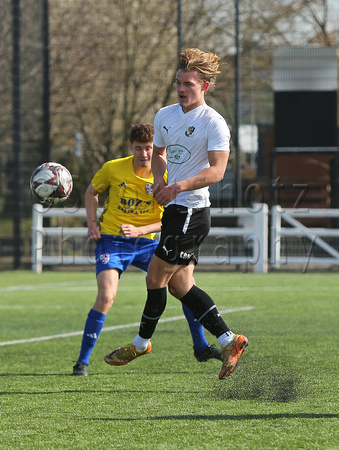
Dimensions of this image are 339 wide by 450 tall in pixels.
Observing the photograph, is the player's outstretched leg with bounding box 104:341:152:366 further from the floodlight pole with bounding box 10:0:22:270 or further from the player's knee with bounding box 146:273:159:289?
the floodlight pole with bounding box 10:0:22:270

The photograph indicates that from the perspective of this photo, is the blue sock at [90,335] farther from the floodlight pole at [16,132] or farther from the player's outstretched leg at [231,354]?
the floodlight pole at [16,132]

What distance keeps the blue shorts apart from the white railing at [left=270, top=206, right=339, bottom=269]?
927cm

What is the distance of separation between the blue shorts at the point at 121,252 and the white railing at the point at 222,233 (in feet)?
30.1

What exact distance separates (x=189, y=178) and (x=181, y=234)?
1.25 ft

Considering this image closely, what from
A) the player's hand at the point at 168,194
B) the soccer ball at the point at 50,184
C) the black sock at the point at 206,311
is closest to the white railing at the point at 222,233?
the soccer ball at the point at 50,184

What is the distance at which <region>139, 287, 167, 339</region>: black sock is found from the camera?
495 centimetres

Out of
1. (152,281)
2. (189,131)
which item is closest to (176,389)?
(152,281)

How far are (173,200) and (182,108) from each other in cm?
60

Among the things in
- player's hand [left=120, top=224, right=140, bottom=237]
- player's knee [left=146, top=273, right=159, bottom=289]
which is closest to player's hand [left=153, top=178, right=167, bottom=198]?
player's knee [left=146, top=273, right=159, bottom=289]

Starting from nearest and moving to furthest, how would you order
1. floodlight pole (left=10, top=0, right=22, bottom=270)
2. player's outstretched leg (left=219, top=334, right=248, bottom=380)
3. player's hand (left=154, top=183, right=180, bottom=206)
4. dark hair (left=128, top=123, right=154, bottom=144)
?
player's hand (left=154, top=183, right=180, bottom=206), player's outstretched leg (left=219, top=334, right=248, bottom=380), dark hair (left=128, top=123, right=154, bottom=144), floodlight pole (left=10, top=0, right=22, bottom=270)

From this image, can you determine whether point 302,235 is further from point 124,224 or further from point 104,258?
point 104,258

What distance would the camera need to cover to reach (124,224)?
5949 mm

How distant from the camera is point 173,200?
4781 mm

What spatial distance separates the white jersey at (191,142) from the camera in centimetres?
467
